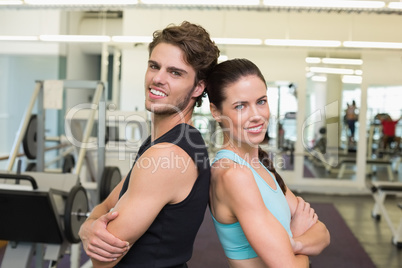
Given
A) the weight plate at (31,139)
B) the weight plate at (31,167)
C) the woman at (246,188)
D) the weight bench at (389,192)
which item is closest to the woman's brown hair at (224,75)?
the woman at (246,188)

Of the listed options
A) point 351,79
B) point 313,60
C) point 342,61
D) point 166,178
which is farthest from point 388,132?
point 166,178

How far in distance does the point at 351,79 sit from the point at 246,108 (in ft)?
22.2

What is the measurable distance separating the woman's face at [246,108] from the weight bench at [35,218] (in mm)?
1326

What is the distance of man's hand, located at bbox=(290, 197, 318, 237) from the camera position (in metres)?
1.23

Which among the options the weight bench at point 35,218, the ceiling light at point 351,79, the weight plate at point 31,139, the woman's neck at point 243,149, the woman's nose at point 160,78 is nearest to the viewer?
the woman's nose at point 160,78

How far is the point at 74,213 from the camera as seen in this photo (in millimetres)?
2412

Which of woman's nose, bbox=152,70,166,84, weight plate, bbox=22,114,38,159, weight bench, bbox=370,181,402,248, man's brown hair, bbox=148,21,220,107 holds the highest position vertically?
man's brown hair, bbox=148,21,220,107

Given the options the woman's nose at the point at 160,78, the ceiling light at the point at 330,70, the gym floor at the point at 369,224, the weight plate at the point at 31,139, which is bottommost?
the gym floor at the point at 369,224

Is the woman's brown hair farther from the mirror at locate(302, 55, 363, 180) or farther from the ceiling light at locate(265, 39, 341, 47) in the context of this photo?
the mirror at locate(302, 55, 363, 180)

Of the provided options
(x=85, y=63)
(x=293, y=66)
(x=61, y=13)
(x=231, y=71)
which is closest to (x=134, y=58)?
(x=61, y=13)

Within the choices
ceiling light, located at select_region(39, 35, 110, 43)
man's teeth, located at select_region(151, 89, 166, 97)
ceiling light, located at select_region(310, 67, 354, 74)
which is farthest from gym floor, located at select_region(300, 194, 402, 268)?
ceiling light, located at select_region(39, 35, 110, 43)

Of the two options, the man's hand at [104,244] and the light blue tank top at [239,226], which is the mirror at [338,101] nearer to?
the light blue tank top at [239,226]

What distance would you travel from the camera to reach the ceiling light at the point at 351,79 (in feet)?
23.7

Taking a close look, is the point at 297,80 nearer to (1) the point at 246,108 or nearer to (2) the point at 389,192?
(2) the point at 389,192
